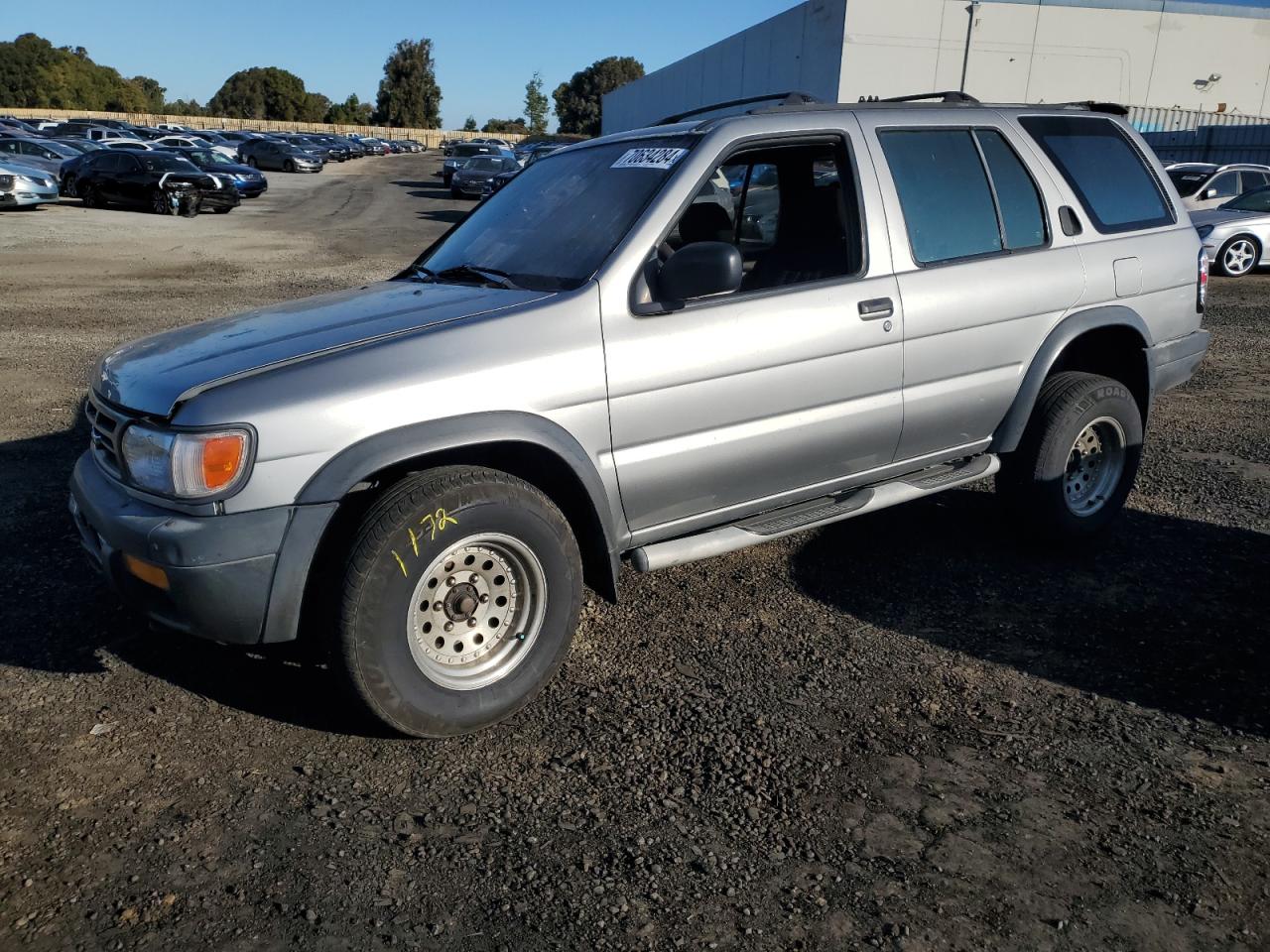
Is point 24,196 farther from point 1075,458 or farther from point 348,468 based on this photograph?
point 1075,458

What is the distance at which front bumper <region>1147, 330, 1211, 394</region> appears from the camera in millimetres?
4938

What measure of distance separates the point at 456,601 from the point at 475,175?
3097cm

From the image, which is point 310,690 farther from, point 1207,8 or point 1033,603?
point 1207,8

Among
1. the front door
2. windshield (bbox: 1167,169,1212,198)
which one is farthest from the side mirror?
windshield (bbox: 1167,169,1212,198)

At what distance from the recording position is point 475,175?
1270 inches

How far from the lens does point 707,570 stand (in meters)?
4.75

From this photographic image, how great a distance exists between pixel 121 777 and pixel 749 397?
2401 millimetres

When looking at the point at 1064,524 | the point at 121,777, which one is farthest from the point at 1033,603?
the point at 121,777

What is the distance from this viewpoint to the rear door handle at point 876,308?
3916 millimetres

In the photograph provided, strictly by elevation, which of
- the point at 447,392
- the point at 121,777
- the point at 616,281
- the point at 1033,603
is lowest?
the point at 1033,603

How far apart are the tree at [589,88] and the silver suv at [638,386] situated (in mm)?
134837

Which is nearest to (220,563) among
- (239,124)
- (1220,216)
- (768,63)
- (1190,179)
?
(1220,216)

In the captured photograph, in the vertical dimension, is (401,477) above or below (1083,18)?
below

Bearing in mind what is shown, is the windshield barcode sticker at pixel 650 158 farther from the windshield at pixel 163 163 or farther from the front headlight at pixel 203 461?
the windshield at pixel 163 163
